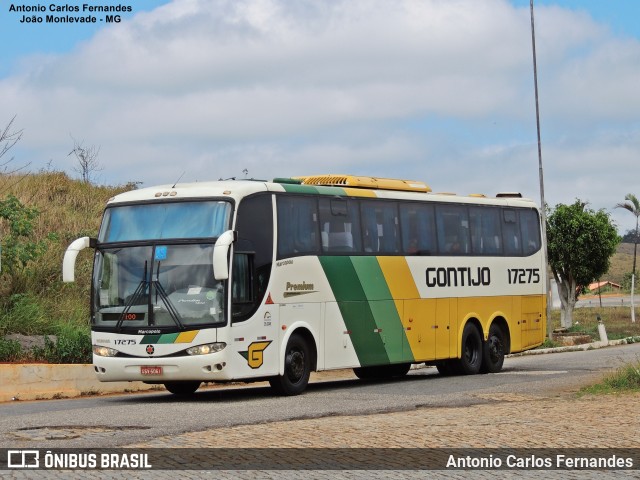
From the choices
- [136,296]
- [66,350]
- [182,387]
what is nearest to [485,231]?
[182,387]

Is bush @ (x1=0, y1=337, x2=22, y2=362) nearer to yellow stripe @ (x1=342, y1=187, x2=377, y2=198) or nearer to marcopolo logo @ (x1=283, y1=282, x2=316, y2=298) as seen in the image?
marcopolo logo @ (x1=283, y1=282, x2=316, y2=298)

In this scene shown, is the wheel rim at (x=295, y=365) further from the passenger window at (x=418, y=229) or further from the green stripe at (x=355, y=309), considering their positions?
the passenger window at (x=418, y=229)

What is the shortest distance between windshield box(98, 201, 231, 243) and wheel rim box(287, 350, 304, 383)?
262 cm

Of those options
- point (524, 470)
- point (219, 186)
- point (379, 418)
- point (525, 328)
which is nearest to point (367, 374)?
point (525, 328)

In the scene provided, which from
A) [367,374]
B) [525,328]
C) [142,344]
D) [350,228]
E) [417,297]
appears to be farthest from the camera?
[525,328]

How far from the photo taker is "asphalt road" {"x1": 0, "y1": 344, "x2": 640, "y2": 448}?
553 inches

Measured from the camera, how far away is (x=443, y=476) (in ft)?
35.4

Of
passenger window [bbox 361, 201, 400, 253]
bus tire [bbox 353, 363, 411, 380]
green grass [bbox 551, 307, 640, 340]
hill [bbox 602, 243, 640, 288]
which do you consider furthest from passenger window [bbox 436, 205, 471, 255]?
hill [bbox 602, 243, 640, 288]

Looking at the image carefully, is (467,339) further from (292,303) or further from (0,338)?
(0,338)

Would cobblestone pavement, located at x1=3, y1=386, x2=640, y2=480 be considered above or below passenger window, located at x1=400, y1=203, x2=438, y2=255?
below

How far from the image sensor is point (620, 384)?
1930cm

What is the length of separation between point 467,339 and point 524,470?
48.9 ft

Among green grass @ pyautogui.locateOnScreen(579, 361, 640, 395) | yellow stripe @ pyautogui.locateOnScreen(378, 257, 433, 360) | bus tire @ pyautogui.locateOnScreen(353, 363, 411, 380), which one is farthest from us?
bus tire @ pyautogui.locateOnScreen(353, 363, 411, 380)

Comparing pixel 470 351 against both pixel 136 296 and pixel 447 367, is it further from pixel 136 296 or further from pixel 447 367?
pixel 136 296
